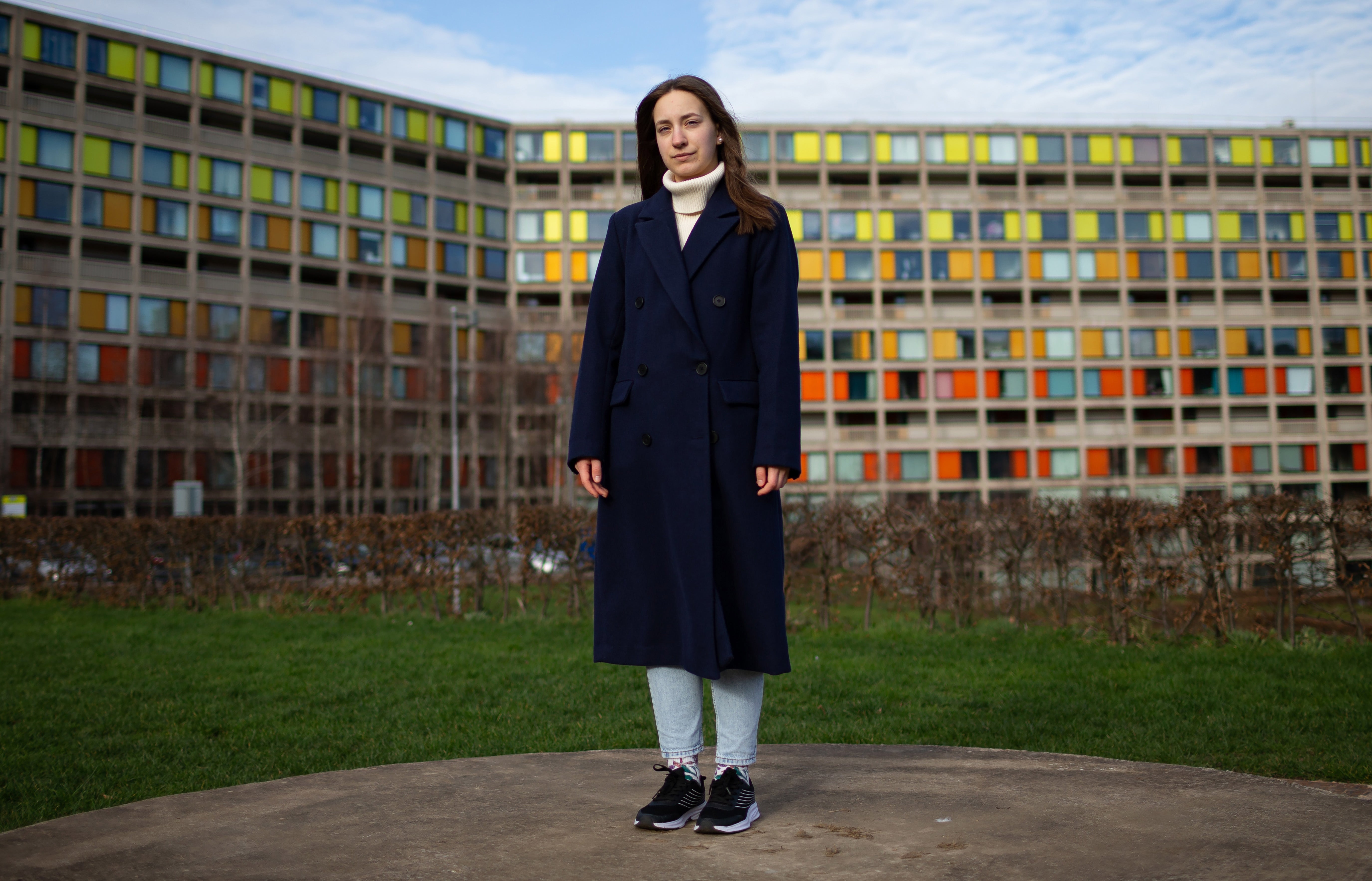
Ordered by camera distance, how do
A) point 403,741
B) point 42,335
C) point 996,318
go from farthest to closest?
point 996,318 < point 42,335 < point 403,741

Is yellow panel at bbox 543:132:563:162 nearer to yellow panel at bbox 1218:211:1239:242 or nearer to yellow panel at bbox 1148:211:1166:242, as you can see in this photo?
yellow panel at bbox 1148:211:1166:242

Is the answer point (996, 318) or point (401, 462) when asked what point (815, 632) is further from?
point (996, 318)

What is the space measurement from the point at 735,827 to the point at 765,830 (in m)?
0.09

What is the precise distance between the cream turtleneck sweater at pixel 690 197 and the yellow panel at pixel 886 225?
66.4 m

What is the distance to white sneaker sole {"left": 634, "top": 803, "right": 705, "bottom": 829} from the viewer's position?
3.34 m

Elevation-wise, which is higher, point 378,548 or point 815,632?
point 378,548

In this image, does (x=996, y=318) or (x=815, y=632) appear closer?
(x=815, y=632)

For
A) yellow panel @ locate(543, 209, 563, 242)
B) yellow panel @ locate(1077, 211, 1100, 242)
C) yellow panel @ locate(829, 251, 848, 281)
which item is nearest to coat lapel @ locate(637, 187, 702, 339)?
yellow panel @ locate(543, 209, 563, 242)

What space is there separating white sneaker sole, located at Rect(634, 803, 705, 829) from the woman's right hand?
1078 millimetres

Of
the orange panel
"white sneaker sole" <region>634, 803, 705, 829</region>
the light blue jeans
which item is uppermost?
the orange panel

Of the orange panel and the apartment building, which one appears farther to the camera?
the orange panel

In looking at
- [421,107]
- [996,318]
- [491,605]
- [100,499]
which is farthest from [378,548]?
[996,318]

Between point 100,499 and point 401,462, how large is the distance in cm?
1425

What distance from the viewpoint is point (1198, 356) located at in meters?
69.1
